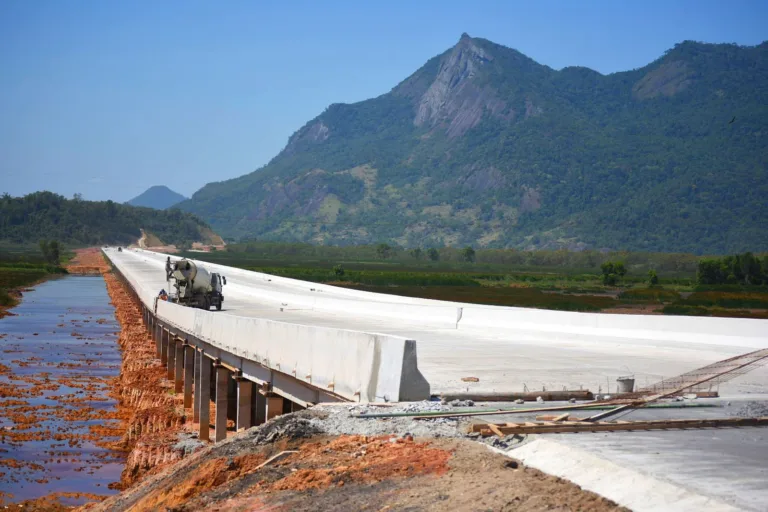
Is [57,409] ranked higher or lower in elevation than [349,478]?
lower

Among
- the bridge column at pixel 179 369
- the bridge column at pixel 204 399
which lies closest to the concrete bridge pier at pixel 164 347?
the bridge column at pixel 179 369

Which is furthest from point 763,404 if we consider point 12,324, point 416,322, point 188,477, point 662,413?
point 12,324

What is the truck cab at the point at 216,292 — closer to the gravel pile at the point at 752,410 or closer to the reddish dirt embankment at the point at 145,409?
the reddish dirt embankment at the point at 145,409

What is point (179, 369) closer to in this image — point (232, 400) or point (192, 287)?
point (232, 400)

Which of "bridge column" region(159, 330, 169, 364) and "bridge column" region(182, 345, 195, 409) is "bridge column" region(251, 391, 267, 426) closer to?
"bridge column" region(182, 345, 195, 409)

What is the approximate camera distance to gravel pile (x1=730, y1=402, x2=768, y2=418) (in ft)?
37.0

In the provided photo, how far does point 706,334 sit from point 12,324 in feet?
130

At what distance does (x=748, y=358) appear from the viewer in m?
18.1

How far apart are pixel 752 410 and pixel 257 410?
441 inches

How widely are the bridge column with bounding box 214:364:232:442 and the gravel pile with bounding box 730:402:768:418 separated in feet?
36.3

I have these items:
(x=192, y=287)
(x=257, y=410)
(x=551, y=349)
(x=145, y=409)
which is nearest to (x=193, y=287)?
(x=192, y=287)

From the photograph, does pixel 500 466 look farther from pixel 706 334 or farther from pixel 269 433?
pixel 706 334

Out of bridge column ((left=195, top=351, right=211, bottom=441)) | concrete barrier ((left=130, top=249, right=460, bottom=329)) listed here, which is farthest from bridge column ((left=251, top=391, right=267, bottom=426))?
concrete barrier ((left=130, top=249, right=460, bottom=329))

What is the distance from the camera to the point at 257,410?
2031 centimetres
